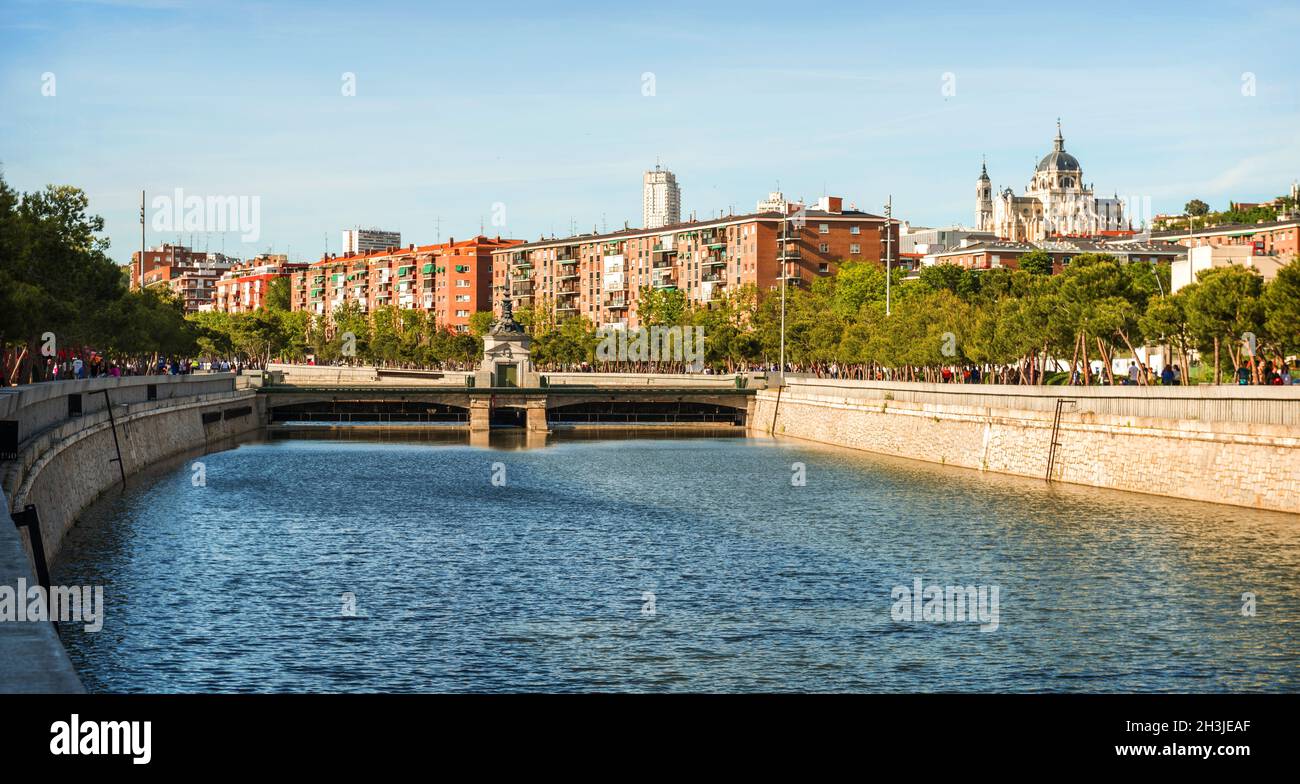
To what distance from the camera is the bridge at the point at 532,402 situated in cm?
10344

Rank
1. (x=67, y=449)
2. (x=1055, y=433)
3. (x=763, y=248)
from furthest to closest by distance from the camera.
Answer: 1. (x=763, y=248)
2. (x=1055, y=433)
3. (x=67, y=449)

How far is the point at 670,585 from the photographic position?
32844 millimetres

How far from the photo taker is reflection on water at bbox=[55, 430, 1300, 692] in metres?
23.5

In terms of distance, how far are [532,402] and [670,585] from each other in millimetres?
74149

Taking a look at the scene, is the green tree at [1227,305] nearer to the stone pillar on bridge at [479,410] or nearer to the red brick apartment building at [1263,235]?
the stone pillar on bridge at [479,410]

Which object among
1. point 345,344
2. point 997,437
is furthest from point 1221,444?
point 345,344

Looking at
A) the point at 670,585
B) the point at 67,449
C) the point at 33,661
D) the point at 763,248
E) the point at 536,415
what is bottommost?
the point at 670,585

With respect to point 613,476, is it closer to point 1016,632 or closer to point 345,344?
point 1016,632

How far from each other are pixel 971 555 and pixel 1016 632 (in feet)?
34.8

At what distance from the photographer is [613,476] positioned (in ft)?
212

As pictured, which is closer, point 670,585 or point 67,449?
point 670,585

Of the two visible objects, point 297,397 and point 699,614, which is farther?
point 297,397

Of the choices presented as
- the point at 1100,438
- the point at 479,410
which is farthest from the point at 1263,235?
the point at 1100,438

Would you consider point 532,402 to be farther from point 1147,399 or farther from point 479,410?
point 1147,399
